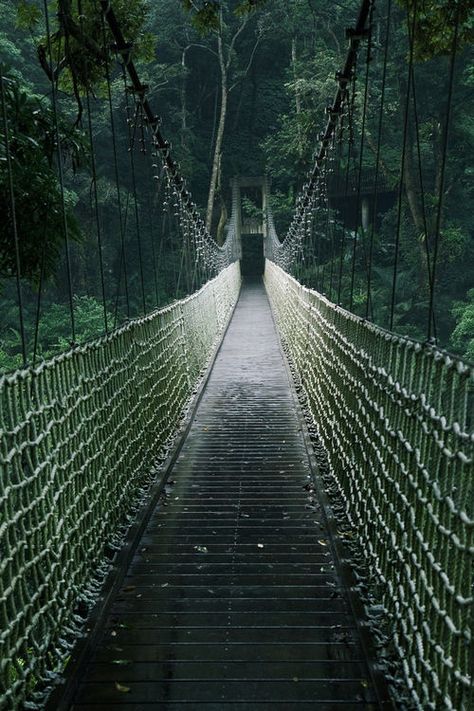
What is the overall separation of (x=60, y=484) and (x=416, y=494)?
87cm

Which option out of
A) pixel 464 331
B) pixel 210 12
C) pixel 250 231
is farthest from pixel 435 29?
pixel 250 231

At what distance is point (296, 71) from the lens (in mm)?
14367

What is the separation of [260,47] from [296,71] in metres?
8.20

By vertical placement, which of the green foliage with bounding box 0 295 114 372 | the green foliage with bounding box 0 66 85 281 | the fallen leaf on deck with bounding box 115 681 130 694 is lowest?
the green foliage with bounding box 0 295 114 372

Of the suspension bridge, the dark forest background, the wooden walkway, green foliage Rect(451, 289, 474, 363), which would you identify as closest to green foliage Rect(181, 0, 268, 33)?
the dark forest background

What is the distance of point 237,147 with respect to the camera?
2280 centimetres

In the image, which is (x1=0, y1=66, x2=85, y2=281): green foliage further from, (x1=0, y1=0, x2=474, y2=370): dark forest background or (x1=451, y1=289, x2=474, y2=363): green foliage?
(x1=451, y1=289, x2=474, y2=363): green foliage

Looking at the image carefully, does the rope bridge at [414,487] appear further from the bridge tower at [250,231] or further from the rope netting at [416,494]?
the bridge tower at [250,231]

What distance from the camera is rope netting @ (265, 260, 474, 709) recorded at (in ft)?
3.88

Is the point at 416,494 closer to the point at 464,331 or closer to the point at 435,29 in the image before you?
the point at 435,29

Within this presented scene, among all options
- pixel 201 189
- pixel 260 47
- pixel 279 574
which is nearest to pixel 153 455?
pixel 279 574

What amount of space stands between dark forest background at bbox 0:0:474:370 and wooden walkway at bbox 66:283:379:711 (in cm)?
Answer: 162

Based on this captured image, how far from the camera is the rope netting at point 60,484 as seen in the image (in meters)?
1.43

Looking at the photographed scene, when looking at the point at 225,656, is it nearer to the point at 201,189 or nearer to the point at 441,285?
the point at 441,285
